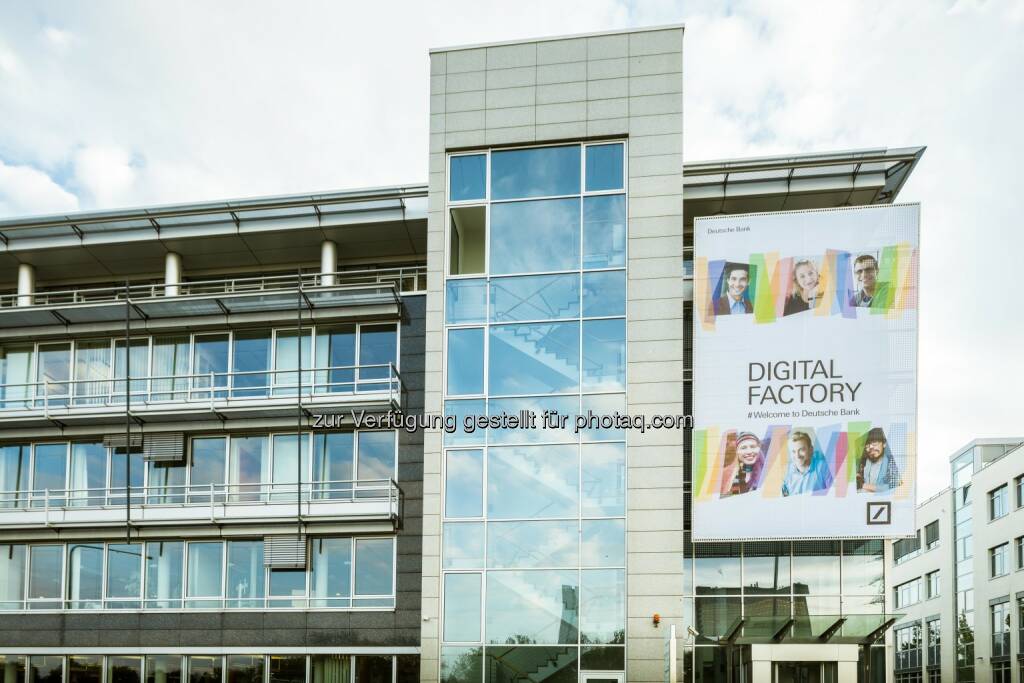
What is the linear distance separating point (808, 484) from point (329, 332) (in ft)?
46.4

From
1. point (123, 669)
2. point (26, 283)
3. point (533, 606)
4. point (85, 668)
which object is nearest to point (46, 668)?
point (85, 668)

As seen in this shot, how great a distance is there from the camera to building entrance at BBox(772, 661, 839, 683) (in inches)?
1123

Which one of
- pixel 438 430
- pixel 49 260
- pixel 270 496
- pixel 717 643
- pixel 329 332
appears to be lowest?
pixel 717 643

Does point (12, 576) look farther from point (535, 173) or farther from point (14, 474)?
point (535, 173)

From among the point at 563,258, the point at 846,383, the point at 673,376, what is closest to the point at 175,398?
the point at 563,258

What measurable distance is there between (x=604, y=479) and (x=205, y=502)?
11.7m

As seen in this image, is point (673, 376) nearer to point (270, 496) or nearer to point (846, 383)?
point (846, 383)

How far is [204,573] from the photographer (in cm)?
3089

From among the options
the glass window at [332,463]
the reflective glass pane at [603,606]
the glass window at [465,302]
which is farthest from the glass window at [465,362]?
the reflective glass pane at [603,606]

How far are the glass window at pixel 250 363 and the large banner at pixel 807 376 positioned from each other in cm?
1256

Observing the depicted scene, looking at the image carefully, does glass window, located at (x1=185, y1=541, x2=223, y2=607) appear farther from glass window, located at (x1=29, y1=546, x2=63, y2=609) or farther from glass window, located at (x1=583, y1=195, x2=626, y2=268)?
glass window, located at (x1=583, y1=195, x2=626, y2=268)

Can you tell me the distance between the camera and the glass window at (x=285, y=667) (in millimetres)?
29547

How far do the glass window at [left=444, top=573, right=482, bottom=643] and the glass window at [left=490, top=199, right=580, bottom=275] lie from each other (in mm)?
8313

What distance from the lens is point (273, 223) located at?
108 ft
